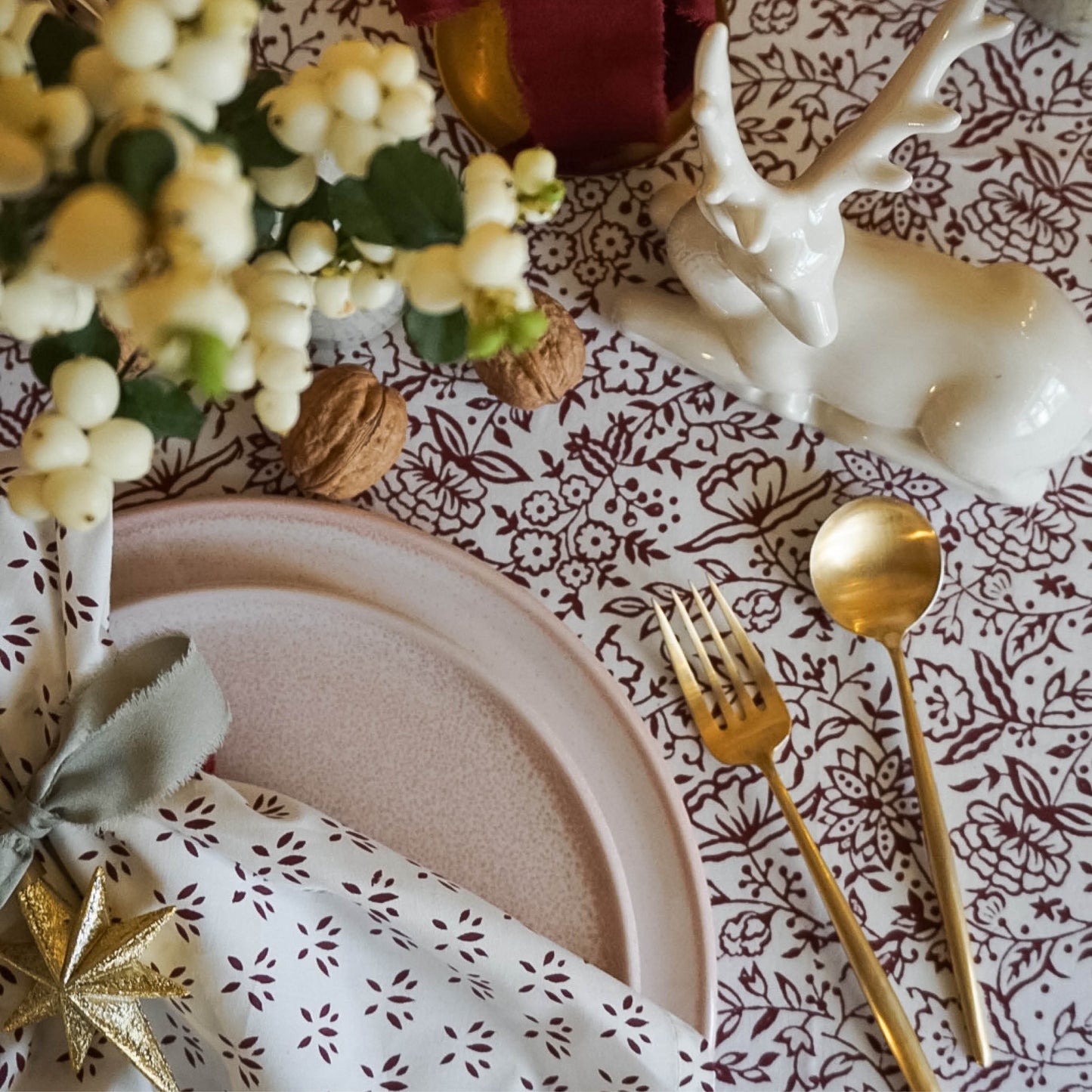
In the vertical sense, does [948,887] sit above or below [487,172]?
below

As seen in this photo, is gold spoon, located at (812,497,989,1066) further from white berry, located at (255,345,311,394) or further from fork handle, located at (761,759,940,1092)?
white berry, located at (255,345,311,394)

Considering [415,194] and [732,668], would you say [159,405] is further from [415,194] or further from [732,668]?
[732,668]

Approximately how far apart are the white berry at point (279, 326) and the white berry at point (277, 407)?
0.03ft

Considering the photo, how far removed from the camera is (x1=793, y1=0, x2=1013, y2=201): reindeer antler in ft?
1.06

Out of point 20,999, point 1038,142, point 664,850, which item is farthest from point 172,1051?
point 1038,142

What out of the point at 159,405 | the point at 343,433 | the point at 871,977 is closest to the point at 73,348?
the point at 159,405

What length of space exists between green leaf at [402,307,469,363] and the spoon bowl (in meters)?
0.31

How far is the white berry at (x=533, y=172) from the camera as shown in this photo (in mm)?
214

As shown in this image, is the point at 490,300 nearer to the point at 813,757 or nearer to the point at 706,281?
→ the point at 706,281

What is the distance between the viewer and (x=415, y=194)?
20cm

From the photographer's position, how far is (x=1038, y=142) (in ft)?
1.66

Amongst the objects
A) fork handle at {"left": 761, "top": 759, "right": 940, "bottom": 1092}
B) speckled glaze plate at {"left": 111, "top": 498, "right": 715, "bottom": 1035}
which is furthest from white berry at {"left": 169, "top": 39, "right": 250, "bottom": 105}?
fork handle at {"left": 761, "top": 759, "right": 940, "bottom": 1092}

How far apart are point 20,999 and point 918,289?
50 centimetres

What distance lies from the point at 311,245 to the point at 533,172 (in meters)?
0.05
